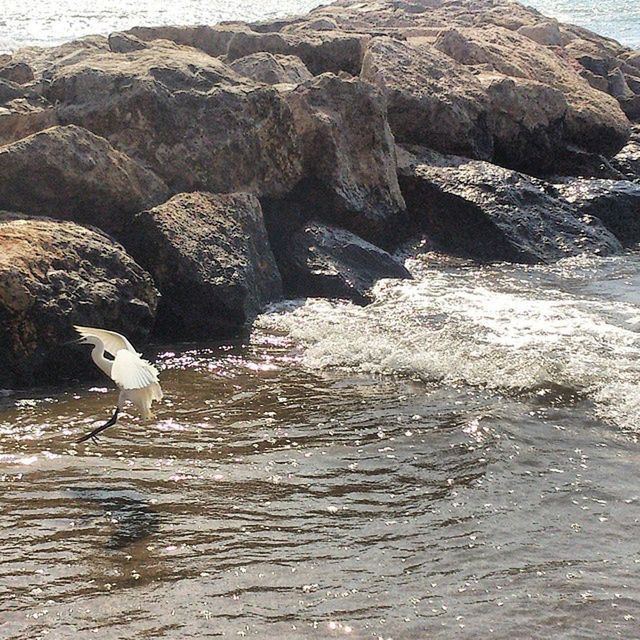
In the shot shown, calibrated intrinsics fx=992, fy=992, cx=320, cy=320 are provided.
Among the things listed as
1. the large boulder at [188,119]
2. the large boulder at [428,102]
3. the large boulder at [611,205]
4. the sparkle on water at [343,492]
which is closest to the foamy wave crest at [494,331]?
the sparkle on water at [343,492]

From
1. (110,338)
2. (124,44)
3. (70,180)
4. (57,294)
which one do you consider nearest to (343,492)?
(110,338)

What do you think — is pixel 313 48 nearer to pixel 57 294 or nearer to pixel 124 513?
pixel 57 294

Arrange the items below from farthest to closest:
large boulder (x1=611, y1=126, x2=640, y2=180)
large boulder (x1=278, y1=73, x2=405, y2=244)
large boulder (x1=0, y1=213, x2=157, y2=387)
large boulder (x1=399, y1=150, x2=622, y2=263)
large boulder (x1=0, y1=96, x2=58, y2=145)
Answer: large boulder (x1=611, y1=126, x2=640, y2=180)
large boulder (x1=399, y1=150, x2=622, y2=263)
large boulder (x1=278, y1=73, x2=405, y2=244)
large boulder (x1=0, y1=96, x2=58, y2=145)
large boulder (x1=0, y1=213, x2=157, y2=387)

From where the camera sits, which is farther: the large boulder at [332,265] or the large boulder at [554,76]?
the large boulder at [554,76]

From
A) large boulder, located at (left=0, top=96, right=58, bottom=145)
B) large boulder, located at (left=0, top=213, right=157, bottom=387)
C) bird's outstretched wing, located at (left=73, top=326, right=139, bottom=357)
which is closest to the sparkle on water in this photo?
large boulder, located at (left=0, top=213, right=157, bottom=387)

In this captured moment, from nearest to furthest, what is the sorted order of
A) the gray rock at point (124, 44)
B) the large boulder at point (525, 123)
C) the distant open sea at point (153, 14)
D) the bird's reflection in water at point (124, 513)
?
the bird's reflection in water at point (124, 513)
the gray rock at point (124, 44)
the large boulder at point (525, 123)
the distant open sea at point (153, 14)

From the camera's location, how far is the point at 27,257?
6613 mm

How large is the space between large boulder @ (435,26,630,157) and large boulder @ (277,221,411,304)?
5.83m

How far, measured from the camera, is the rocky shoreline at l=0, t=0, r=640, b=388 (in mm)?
7184

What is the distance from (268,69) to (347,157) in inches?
86.5

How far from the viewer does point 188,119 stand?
9469mm

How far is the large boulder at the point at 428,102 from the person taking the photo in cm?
1262

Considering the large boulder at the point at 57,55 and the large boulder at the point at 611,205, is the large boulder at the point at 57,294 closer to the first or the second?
the large boulder at the point at 57,55

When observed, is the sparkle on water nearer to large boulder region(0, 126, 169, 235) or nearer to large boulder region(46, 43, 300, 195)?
large boulder region(0, 126, 169, 235)
